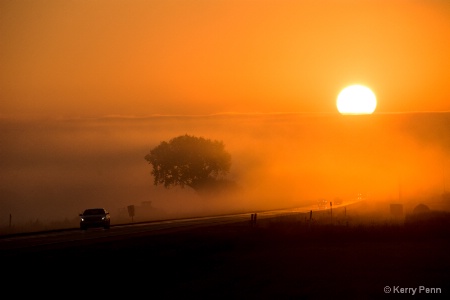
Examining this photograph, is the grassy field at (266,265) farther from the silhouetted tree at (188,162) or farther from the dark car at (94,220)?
the silhouetted tree at (188,162)

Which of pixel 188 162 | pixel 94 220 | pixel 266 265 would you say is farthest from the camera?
pixel 188 162

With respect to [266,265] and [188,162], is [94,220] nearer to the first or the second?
[266,265]

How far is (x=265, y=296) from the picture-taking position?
1934cm

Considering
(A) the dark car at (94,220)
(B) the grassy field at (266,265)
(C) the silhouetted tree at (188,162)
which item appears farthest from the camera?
(C) the silhouetted tree at (188,162)

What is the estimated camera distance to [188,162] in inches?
5522

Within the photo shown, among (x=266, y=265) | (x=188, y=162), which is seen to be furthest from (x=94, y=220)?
(x=188, y=162)

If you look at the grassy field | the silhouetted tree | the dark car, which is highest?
the silhouetted tree

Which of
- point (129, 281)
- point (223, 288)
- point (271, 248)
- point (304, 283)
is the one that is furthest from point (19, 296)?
point (271, 248)

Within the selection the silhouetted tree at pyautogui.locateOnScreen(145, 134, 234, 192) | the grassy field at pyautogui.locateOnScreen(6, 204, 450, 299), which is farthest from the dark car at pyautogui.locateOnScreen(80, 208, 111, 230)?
the silhouetted tree at pyautogui.locateOnScreen(145, 134, 234, 192)

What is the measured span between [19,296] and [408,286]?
1078 centimetres

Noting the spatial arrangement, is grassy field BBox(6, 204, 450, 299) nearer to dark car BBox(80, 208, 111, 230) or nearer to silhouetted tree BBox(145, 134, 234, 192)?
dark car BBox(80, 208, 111, 230)

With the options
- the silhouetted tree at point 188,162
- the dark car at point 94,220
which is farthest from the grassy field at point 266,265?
the silhouetted tree at point 188,162

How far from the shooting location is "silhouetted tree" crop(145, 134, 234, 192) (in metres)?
140

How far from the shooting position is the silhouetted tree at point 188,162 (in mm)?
140125
